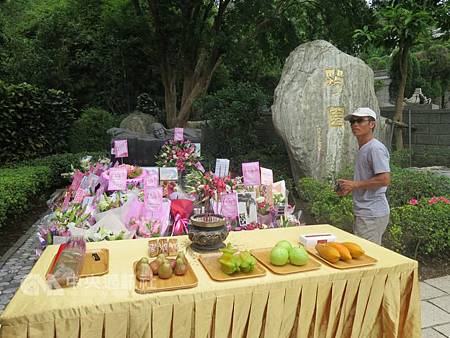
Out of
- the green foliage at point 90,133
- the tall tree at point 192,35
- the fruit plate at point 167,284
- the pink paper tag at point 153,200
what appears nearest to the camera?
the fruit plate at point 167,284

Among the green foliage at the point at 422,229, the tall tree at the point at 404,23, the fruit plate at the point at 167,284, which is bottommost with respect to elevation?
the green foliage at the point at 422,229

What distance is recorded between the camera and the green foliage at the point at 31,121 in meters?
8.36

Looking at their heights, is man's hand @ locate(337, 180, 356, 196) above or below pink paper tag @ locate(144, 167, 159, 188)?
above

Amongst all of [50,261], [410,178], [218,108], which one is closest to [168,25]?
[218,108]

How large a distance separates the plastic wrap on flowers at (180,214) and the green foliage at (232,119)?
4.67 metres

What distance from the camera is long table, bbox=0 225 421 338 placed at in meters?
1.54

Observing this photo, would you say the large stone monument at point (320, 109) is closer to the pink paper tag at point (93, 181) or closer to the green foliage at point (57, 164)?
the pink paper tag at point (93, 181)

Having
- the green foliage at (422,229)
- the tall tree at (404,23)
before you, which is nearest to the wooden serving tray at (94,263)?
the green foliage at (422,229)

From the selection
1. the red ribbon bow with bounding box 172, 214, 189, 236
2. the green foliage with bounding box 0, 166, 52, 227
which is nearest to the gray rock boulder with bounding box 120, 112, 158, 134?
the green foliage with bounding box 0, 166, 52, 227

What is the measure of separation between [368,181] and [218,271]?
4.36 feet

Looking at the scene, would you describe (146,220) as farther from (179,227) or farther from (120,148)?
(120,148)

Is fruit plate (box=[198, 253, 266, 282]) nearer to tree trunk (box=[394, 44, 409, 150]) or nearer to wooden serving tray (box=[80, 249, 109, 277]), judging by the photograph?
wooden serving tray (box=[80, 249, 109, 277])

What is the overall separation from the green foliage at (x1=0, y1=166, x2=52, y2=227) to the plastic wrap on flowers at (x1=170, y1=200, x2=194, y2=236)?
2.60 metres

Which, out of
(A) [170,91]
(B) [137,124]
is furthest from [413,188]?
(A) [170,91]
